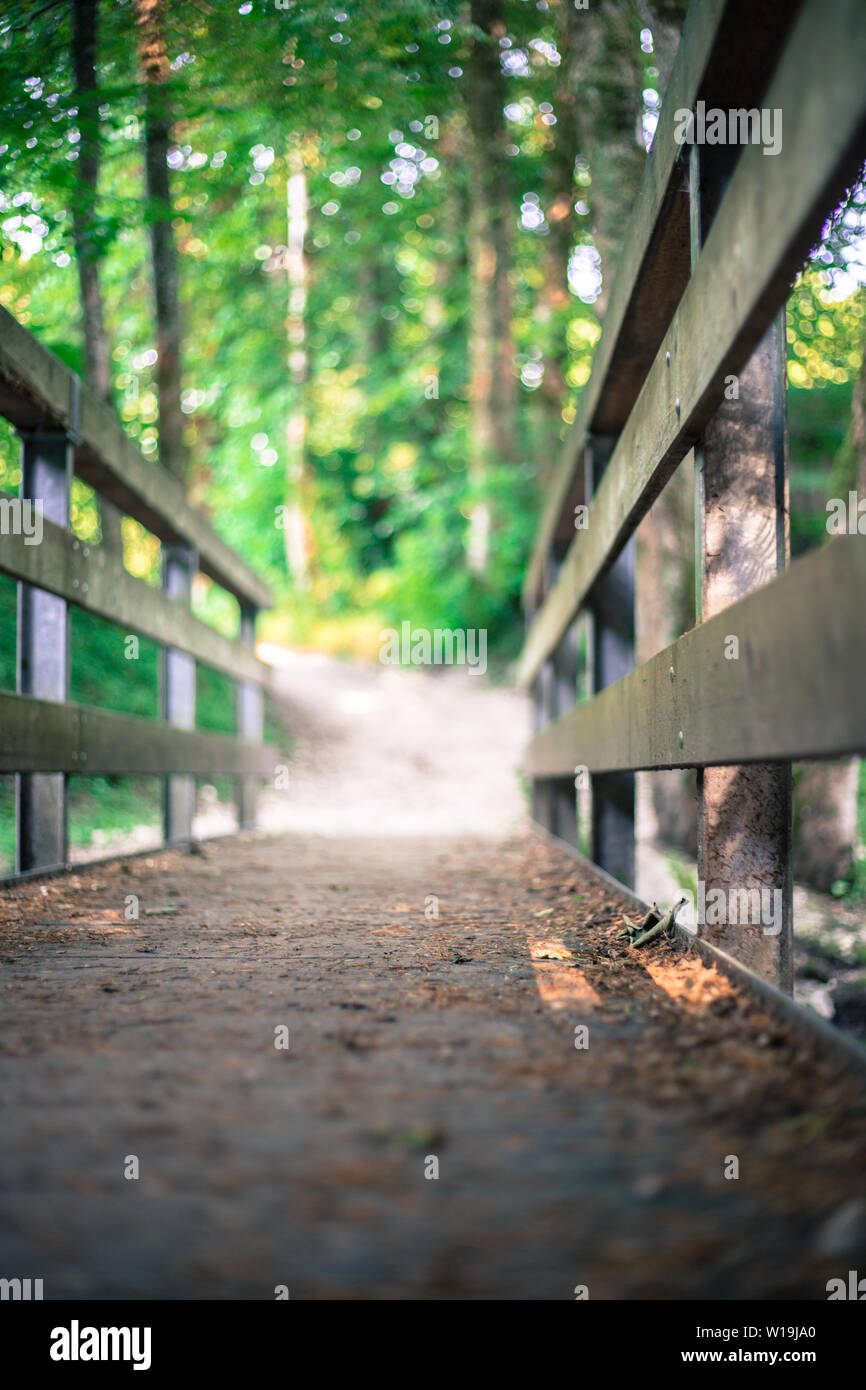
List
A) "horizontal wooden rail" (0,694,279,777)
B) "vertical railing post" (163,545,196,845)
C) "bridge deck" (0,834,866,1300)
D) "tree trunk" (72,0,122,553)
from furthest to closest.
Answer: "vertical railing post" (163,545,196,845)
"tree trunk" (72,0,122,553)
"horizontal wooden rail" (0,694,279,777)
"bridge deck" (0,834,866,1300)

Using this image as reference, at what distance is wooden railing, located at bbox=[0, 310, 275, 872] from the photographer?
344cm

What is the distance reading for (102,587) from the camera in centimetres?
416

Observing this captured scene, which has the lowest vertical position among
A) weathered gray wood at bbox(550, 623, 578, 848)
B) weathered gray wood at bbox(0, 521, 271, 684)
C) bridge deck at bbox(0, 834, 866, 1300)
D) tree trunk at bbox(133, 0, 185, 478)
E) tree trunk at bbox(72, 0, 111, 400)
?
bridge deck at bbox(0, 834, 866, 1300)

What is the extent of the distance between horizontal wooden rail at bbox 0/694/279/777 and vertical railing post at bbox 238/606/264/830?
1742 millimetres

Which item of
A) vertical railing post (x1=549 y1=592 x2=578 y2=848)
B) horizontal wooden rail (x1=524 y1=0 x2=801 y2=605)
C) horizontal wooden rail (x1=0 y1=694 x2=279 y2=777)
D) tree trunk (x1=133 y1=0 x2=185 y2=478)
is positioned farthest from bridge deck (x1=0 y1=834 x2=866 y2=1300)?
tree trunk (x1=133 y1=0 x2=185 y2=478)

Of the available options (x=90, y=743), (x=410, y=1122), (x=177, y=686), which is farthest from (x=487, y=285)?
(x=410, y=1122)

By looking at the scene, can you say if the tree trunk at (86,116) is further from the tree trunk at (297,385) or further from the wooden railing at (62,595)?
the tree trunk at (297,385)

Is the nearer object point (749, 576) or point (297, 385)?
point (749, 576)

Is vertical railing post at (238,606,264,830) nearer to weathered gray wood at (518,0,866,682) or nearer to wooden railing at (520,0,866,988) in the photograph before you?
wooden railing at (520,0,866,988)

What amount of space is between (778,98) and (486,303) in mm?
15958

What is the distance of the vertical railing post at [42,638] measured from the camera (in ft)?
12.6

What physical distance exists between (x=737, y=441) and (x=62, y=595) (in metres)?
2.42

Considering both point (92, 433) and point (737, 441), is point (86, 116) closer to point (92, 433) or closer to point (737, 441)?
point (92, 433)

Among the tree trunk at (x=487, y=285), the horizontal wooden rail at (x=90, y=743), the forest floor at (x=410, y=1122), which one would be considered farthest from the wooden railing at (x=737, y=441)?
the tree trunk at (x=487, y=285)
